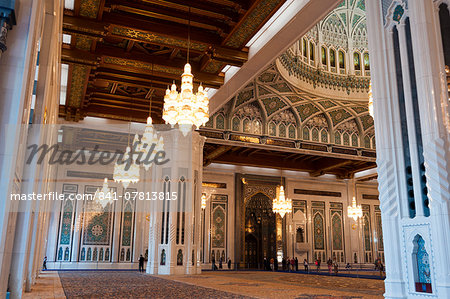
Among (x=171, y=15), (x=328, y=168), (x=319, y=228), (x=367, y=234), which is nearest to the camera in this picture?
(x=171, y=15)

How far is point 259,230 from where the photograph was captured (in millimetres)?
17156

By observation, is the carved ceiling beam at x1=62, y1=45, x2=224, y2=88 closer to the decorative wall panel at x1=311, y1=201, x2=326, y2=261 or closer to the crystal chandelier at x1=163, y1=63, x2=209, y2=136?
the crystal chandelier at x1=163, y1=63, x2=209, y2=136

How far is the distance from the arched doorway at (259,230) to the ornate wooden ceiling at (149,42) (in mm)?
8358

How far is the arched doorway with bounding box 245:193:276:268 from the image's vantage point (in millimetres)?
16859

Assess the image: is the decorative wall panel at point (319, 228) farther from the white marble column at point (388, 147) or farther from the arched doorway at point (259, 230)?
the white marble column at point (388, 147)

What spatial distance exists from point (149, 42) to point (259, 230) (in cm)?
1162

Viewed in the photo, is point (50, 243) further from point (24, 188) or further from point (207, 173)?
point (24, 188)

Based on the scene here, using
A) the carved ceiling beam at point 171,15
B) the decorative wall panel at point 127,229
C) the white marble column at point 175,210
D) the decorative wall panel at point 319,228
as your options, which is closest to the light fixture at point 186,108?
the carved ceiling beam at point 171,15

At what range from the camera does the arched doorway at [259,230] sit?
16.9m

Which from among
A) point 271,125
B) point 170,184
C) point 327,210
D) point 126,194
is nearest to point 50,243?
point 126,194

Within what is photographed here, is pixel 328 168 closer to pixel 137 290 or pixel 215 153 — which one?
pixel 215 153

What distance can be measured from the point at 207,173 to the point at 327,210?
6005 millimetres

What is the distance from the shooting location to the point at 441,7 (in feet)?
13.5

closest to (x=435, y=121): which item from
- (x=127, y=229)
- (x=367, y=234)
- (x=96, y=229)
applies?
(x=127, y=229)
